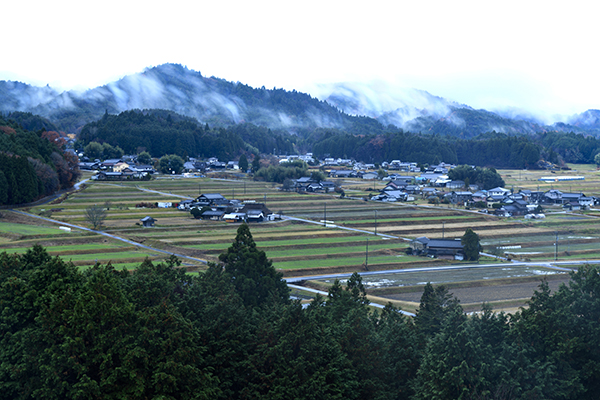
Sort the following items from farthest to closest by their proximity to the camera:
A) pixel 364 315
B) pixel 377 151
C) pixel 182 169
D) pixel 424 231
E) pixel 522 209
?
pixel 377 151 → pixel 182 169 → pixel 522 209 → pixel 424 231 → pixel 364 315

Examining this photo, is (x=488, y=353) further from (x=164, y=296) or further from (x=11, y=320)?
(x=11, y=320)

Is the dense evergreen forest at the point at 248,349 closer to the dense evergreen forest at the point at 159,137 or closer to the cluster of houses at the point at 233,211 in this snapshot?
the cluster of houses at the point at 233,211

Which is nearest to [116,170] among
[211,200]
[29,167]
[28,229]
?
[29,167]

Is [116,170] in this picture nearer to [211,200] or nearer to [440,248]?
[211,200]

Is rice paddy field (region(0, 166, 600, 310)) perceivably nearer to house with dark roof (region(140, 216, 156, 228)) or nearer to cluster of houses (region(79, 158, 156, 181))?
house with dark roof (region(140, 216, 156, 228))

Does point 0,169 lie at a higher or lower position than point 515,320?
higher

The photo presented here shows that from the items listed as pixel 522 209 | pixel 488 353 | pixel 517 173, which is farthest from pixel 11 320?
pixel 517 173

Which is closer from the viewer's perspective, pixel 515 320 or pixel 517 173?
pixel 515 320

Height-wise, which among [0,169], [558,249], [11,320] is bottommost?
[558,249]

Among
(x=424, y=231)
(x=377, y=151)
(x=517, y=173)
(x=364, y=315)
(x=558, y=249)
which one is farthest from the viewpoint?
(x=377, y=151)

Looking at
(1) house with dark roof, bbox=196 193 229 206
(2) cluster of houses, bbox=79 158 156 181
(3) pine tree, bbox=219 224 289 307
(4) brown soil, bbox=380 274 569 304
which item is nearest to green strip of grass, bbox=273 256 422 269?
(4) brown soil, bbox=380 274 569 304
